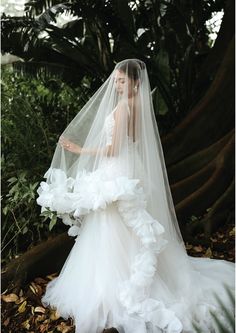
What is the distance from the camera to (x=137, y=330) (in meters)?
Result: 2.64

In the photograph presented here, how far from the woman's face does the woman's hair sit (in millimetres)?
26

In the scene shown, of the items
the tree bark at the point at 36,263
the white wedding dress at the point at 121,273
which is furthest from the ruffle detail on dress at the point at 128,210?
the tree bark at the point at 36,263

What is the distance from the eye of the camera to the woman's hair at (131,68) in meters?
2.96

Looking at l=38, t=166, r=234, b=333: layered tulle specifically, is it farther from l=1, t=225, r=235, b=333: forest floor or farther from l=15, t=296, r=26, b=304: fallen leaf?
l=15, t=296, r=26, b=304: fallen leaf

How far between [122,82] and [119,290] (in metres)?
1.52

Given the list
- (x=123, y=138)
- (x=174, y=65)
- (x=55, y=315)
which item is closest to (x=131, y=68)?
(x=123, y=138)

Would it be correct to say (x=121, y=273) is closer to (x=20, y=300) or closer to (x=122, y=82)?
(x=20, y=300)

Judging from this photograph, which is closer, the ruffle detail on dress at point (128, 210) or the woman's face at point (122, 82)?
the ruffle detail on dress at point (128, 210)

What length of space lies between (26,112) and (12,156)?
0.57 meters

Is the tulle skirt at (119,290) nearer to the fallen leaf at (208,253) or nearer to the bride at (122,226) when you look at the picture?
the bride at (122,226)

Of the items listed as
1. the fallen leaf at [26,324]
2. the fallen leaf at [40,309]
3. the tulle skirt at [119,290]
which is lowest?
the fallen leaf at [26,324]

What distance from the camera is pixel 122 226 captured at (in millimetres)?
2984

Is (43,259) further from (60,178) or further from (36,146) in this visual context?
(36,146)

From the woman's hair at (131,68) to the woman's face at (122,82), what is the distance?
0.03 metres
